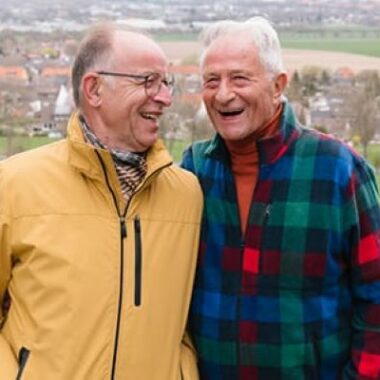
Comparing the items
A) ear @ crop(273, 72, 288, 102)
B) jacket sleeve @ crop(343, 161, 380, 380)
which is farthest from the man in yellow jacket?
jacket sleeve @ crop(343, 161, 380, 380)

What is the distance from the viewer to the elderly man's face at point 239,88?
179 centimetres

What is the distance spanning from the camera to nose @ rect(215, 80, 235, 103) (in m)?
1.79

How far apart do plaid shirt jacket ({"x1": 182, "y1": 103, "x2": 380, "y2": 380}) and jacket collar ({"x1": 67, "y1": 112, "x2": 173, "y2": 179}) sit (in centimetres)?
18

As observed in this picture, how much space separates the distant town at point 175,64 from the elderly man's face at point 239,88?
23 cm

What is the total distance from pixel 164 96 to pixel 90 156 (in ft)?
0.70

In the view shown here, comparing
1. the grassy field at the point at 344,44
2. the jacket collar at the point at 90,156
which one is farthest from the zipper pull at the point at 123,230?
the grassy field at the point at 344,44

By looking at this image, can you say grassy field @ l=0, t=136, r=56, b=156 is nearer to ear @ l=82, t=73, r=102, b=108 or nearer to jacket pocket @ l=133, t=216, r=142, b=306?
ear @ l=82, t=73, r=102, b=108

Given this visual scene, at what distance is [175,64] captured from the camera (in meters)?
2.51

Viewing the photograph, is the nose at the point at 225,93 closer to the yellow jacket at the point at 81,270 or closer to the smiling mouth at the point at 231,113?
the smiling mouth at the point at 231,113

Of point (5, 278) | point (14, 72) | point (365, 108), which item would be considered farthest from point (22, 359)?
point (14, 72)

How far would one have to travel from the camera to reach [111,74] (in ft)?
5.92

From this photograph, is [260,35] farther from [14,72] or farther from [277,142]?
[14,72]

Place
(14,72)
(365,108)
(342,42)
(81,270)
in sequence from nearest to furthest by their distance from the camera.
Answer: (81,270), (365,108), (14,72), (342,42)

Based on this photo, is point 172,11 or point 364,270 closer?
point 364,270
